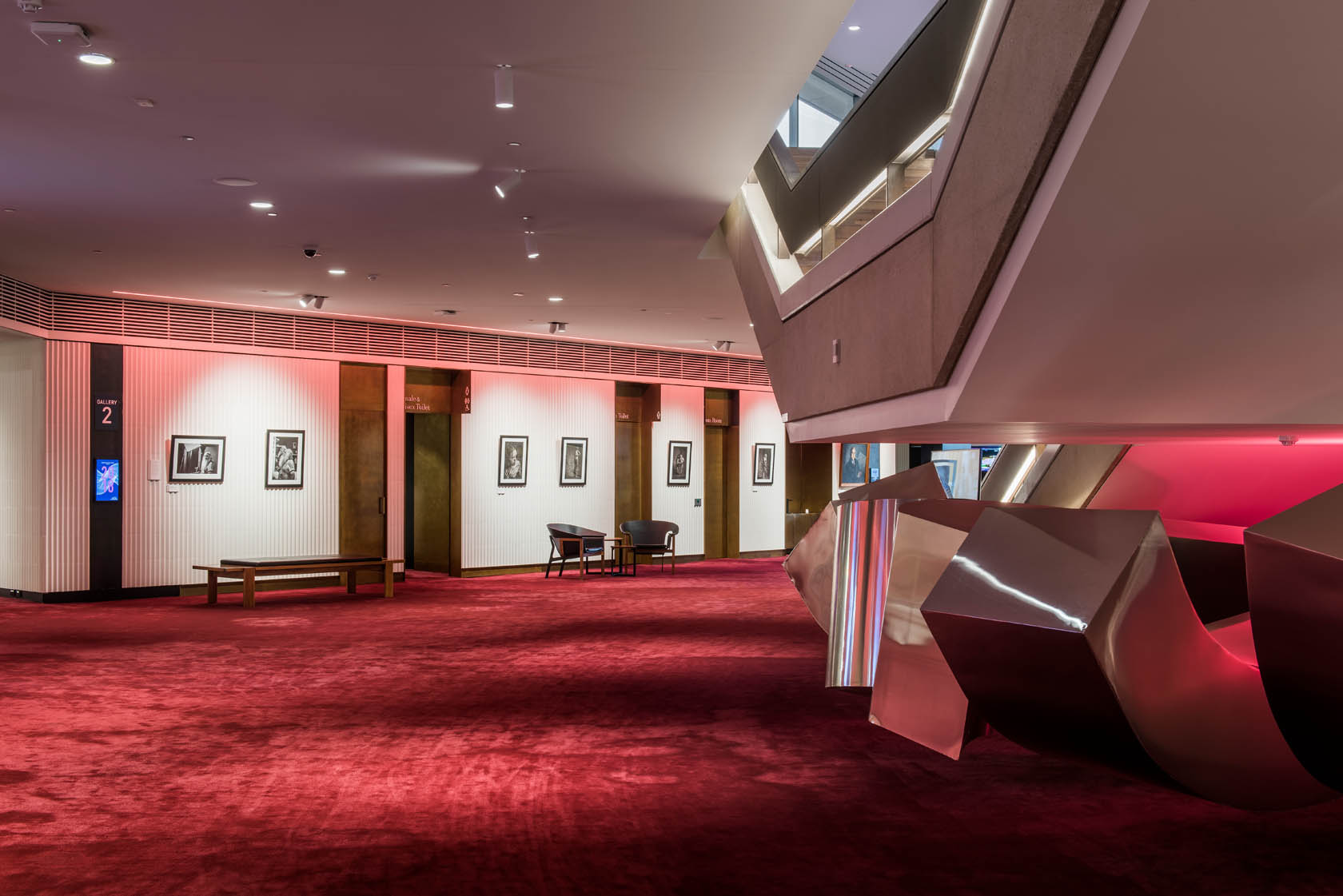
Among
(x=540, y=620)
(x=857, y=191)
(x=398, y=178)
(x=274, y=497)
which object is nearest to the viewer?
(x=857, y=191)

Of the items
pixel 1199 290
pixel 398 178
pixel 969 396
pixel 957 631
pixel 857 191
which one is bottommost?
pixel 957 631

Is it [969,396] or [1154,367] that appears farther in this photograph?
[969,396]

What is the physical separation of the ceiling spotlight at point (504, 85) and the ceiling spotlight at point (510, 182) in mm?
1842

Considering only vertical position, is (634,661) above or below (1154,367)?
below

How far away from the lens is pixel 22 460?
13.9m

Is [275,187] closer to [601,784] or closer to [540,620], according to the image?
[540,620]

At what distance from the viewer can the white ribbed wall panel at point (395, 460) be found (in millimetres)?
16281

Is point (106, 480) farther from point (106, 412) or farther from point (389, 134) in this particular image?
point (389, 134)

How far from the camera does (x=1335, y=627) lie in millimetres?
3504

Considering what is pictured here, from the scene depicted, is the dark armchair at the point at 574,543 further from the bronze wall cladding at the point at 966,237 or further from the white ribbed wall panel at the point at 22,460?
the bronze wall cladding at the point at 966,237

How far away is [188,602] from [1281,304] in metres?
12.9

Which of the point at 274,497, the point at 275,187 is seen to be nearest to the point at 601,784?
the point at 275,187

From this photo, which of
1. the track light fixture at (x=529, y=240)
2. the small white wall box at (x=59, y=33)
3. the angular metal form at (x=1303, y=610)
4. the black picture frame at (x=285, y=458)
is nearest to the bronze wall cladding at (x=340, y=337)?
the black picture frame at (x=285, y=458)

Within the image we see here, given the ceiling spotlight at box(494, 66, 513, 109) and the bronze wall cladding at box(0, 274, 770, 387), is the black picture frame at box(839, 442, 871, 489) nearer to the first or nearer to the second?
the bronze wall cladding at box(0, 274, 770, 387)
